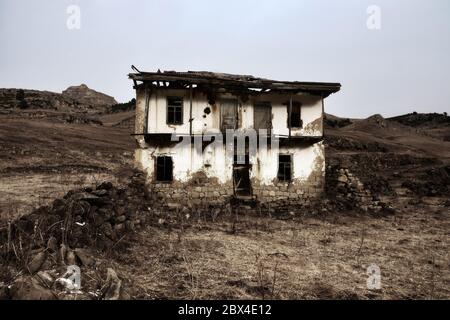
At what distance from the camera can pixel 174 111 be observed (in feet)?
49.9

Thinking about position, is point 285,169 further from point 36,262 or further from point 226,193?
point 36,262

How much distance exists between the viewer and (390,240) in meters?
11.0

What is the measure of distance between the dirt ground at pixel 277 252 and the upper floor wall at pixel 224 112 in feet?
13.8

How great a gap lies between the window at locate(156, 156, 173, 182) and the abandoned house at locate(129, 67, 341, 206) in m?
0.05

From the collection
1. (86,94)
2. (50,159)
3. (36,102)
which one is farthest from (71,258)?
(86,94)

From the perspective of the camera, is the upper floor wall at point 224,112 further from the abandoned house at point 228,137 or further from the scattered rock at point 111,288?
the scattered rock at point 111,288

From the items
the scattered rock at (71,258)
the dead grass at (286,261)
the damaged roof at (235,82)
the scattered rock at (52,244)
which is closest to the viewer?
the scattered rock at (71,258)

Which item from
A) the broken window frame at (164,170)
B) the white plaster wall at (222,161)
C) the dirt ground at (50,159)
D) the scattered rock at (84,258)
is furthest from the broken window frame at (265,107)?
the scattered rock at (84,258)

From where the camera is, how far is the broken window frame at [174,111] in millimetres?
15130

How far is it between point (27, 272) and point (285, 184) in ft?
38.9

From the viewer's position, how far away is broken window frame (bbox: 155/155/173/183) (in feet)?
49.3

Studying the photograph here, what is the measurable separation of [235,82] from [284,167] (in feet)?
15.4
